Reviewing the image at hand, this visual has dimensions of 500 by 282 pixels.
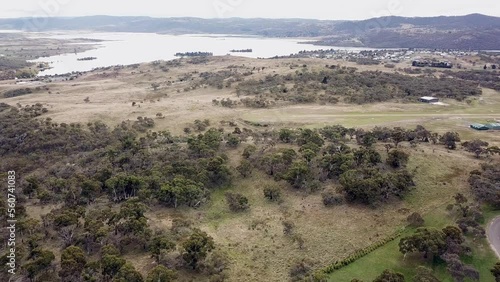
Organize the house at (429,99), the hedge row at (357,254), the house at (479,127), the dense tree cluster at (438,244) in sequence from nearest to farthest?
the dense tree cluster at (438,244), the hedge row at (357,254), the house at (479,127), the house at (429,99)

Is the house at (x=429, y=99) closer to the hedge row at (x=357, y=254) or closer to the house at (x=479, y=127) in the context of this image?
the house at (x=479, y=127)

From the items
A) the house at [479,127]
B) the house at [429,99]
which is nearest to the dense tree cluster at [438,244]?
the house at [479,127]

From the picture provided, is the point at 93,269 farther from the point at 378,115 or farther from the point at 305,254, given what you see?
the point at 378,115

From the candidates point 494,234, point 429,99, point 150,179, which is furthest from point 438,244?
point 429,99

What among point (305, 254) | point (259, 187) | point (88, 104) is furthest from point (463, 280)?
point (88, 104)

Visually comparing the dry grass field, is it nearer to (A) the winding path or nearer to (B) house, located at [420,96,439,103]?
(B) house, located at [420,96,439,103]

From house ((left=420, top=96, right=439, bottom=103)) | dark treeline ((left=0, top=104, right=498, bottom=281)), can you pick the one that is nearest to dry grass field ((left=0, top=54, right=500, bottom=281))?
dark treeline ((left=0, top=104, right=498, bottom=281))
